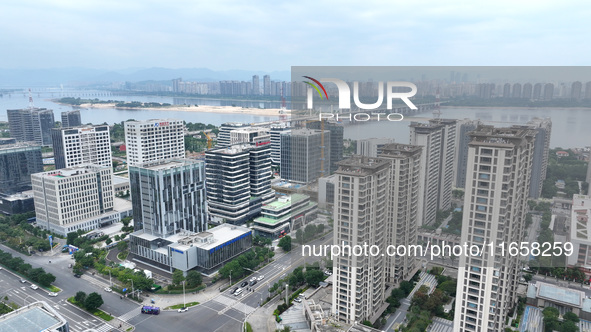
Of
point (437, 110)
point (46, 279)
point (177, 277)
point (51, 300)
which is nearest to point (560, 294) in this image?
point (437, 110)

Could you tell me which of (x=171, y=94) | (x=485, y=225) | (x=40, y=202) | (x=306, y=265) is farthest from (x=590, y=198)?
(x=171, y=94)

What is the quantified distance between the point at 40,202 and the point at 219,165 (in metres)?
12.8

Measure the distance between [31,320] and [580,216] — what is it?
25292mm

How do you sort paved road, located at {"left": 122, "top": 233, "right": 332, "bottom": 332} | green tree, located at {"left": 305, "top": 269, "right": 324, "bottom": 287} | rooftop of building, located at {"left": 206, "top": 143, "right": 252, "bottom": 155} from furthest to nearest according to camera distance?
rooftop of building, located at {"left": 206, "top": 143, "right": 252, "bottom": 155}
green tree, located at {"left": 305, "top": 269, "right": 324, "bottom": 287}
paved road, located at {"left": 122, "top": 233, "right": 332, "bottom": 332}

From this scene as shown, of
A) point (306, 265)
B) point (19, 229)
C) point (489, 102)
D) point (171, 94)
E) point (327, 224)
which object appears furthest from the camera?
point (171, 94)

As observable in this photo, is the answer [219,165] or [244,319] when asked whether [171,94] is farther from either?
[244,319]

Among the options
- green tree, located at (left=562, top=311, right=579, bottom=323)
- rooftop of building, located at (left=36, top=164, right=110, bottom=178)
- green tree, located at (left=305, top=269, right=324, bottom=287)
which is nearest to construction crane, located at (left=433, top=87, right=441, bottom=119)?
green tree, located at (left=305, top=269, right=324, bottom=287)

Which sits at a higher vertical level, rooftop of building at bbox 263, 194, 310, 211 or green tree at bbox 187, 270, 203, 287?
rooftop of building at bbox 263, 194, 310, 211

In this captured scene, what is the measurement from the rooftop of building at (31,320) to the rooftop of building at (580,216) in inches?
920

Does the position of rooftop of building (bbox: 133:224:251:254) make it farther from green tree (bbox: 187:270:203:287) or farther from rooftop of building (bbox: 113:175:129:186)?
rooftop of building (bbox: 113:175:129:186)

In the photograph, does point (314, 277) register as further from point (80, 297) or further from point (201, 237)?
point (80, 297)

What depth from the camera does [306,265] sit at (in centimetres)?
2223

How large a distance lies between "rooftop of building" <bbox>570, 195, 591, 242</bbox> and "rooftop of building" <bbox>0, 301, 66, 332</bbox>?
2337cm

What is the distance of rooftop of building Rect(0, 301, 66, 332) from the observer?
12922 mm
